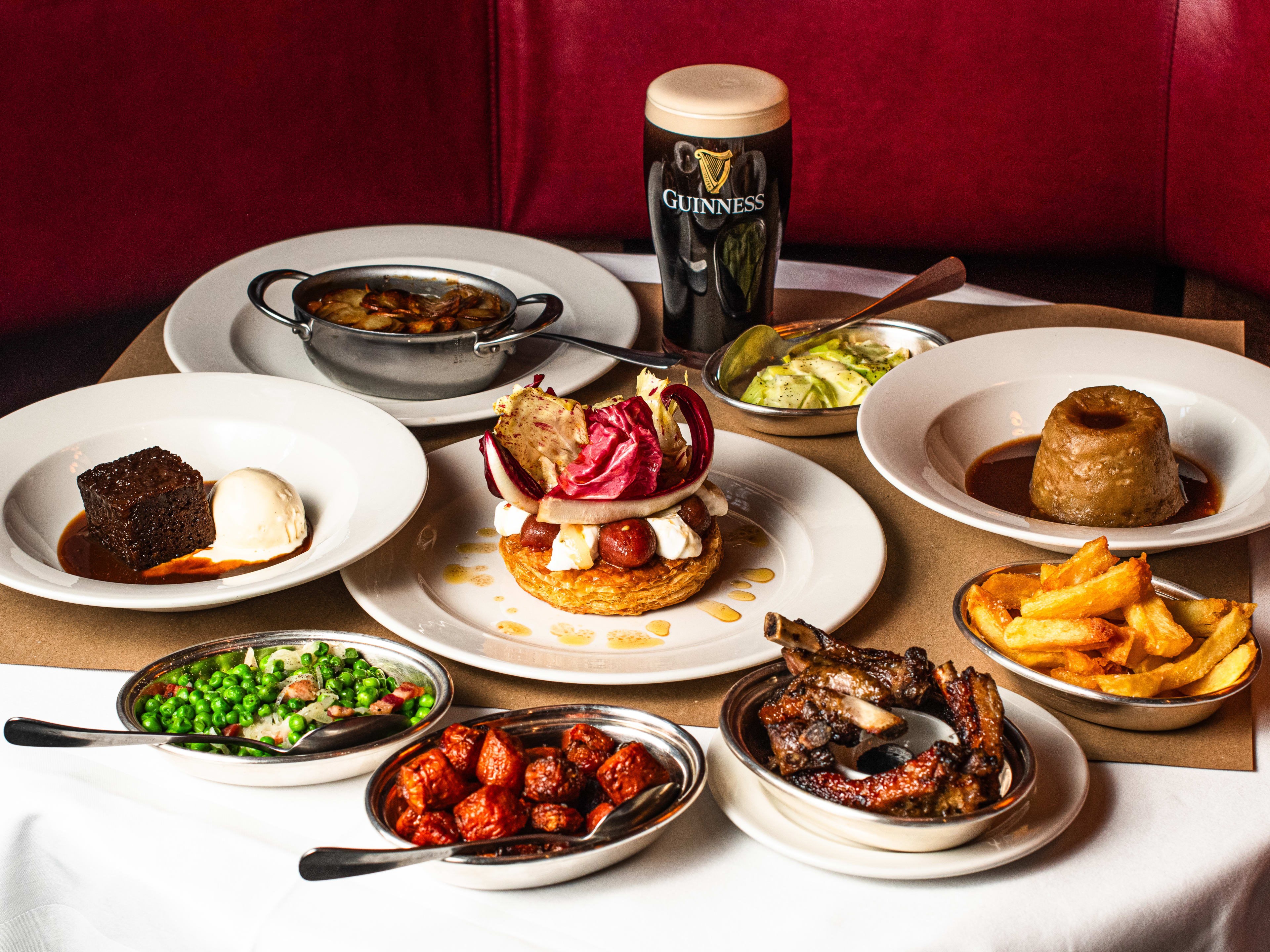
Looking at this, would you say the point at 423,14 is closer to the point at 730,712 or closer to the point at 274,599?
the point at 274,599

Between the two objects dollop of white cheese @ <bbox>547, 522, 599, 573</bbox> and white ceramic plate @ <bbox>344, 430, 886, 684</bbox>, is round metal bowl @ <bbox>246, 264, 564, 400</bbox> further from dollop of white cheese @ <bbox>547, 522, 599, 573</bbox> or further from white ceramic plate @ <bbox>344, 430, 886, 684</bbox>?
dollop of white cheese @ <bbox>547, 522, 599, 573</bbox>

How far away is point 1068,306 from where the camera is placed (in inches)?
106

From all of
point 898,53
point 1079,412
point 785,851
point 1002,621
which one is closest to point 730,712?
point 785,851

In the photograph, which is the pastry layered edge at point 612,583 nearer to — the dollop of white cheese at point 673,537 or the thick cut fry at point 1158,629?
the dollop of white cheese at point 673,537

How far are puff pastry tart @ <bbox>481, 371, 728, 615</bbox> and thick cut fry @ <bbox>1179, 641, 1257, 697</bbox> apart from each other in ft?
2.16

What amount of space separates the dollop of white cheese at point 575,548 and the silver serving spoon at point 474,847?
483 mm

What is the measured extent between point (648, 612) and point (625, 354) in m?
0.79

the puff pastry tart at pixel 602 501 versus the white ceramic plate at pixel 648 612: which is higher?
the puff pastry tart at pixel 602 501

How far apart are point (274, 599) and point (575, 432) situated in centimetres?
51

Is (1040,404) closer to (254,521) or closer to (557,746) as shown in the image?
(557,746)

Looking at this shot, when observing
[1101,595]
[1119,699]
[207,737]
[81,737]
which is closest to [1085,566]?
[1101,595]

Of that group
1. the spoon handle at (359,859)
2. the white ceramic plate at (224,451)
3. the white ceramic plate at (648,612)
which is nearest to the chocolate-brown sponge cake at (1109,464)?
the white ceramic plate at (648,612)

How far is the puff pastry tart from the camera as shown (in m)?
1.60

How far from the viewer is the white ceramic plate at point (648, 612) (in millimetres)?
1492
